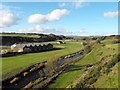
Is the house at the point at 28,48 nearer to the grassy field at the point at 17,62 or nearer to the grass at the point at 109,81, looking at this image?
the grassy field at the point at 17,62

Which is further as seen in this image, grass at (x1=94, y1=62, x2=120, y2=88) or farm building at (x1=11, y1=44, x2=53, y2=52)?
farm building at (x1=11, y1=44, x2=53, y2=52)

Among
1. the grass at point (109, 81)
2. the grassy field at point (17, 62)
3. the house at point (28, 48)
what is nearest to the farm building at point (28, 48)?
the house at point (28, 48)

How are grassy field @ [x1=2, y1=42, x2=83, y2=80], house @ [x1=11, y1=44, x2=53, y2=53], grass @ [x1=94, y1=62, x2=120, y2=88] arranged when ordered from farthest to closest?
house @ [x1=11, y1=44, x2=53, y2=53] → grassy field @ [x1=2, y1=42, x2=83, y2=80] → grass @ [x1=94, y1=62, x2=120, y2=88]

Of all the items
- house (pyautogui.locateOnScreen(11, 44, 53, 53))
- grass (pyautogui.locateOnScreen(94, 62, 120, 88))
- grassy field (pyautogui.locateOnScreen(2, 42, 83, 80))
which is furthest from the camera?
house (pyautogui.locateOnScreen(11, 44, 53, 53))

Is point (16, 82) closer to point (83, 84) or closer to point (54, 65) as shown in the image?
point (54, 65)

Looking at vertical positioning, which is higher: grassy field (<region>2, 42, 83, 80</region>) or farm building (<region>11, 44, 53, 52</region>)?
farm building (<region>11, 44, 53, 52</region>)

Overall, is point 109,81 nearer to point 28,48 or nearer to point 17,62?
point 17,62

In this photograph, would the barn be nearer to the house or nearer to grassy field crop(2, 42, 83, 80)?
the house

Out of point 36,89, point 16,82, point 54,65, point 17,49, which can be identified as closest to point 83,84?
point 36,89

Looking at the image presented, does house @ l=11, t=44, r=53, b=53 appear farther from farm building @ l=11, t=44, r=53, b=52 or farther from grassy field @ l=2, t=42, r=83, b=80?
grassy field @ l=2, t=42, r=83, b=80

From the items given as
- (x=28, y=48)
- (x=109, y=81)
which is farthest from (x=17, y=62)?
(x=109, y=81)

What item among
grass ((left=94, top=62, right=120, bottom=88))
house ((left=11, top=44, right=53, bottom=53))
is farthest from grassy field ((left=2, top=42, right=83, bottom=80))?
grass ((left=94, top=62, right=120, bottom=88))

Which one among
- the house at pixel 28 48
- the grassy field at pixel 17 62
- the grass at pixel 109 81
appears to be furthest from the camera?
the house at pixel 28 48
